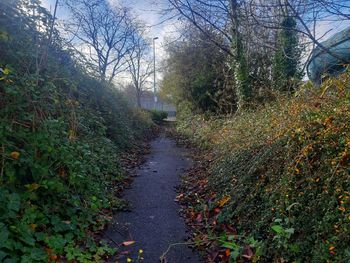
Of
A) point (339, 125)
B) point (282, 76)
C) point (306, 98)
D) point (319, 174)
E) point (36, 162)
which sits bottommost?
point (319, 174)

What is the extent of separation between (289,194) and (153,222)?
5.85 ft

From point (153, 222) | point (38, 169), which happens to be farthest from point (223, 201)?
point (38, 169)

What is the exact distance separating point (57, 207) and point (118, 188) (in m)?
1.94

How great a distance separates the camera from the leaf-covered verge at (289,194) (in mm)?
2432

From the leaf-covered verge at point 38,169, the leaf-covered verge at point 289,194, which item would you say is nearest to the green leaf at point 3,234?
the leaf-covered verge at point 38,169

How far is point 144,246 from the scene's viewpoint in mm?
3053

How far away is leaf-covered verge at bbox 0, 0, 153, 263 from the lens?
2449mm

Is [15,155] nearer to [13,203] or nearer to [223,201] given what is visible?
[13,203]

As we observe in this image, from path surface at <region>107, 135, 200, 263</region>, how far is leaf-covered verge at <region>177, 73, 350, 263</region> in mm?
227

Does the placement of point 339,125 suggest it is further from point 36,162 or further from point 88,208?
point 36,162

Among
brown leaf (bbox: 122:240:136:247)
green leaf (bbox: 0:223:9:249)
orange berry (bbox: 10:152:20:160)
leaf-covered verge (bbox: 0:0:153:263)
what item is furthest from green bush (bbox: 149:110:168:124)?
green leaf (bbox: 0:223:9:249)

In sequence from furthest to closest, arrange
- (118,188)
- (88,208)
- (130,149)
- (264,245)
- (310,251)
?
(130,149) < (118,188) < (88,208) < (264,245) < (310,251)

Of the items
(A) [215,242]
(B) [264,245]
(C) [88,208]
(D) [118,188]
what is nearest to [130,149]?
(D) [118,188]

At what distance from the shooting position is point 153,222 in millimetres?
3672
